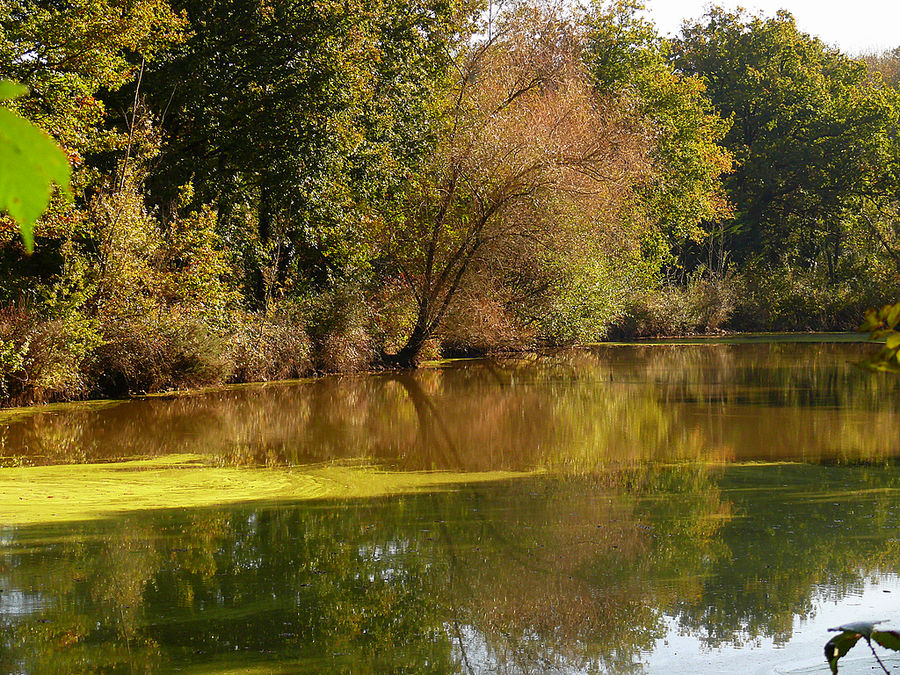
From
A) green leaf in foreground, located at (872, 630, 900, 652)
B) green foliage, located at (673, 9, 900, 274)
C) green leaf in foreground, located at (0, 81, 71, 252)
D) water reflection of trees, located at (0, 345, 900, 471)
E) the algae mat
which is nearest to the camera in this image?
green leaf in foreground, located at (0, 81, 71, 252)

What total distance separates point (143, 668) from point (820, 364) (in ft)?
54.7

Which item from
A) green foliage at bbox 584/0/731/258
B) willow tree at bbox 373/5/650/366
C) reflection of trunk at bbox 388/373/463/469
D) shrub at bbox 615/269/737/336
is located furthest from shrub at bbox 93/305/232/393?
green foliage at bbox 584/0/731/258

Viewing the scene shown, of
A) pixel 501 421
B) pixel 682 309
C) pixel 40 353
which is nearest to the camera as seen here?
pixel 501 421

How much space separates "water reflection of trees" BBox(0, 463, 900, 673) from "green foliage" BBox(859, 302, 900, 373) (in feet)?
7.53

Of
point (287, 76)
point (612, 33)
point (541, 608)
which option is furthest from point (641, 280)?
point (541, 608)

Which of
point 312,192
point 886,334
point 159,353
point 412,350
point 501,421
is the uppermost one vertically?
point 312,192

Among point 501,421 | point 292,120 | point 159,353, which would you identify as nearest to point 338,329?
point 292,120

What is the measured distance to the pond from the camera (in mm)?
3467

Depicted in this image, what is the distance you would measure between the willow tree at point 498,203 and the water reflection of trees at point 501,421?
2.90 meters

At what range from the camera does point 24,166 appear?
1.93 ft

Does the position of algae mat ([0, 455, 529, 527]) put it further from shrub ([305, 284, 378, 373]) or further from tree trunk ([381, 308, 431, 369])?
tree trunk ([381, 308, 431, 369])

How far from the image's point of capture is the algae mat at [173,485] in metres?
5.89

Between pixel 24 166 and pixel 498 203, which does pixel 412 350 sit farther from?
pixel 24 166

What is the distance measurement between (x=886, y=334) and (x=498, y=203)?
16.9m
